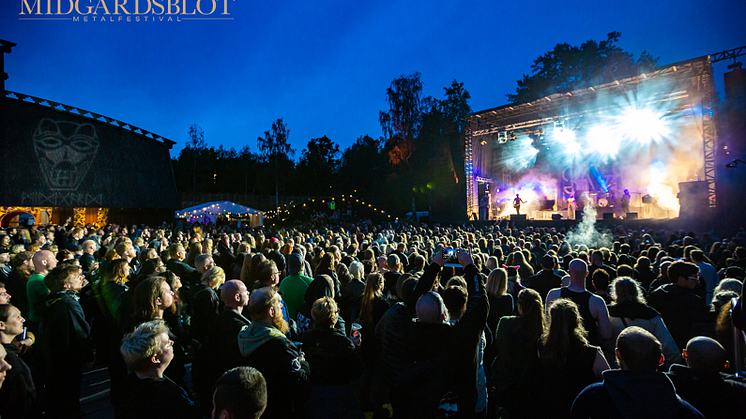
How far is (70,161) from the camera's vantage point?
841 inches

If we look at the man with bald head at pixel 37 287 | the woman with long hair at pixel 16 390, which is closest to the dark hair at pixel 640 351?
the woman with long hair at pixel 16 390

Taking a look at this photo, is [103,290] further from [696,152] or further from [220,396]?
[696,152]

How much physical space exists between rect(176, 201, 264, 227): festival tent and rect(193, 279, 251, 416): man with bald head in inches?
829

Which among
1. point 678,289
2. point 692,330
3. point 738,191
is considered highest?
point 738,191

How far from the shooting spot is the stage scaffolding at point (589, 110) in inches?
567

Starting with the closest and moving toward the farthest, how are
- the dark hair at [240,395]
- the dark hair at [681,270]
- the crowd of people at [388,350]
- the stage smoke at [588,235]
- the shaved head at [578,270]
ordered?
the dark hair at [240,395] → the crowd of people at [388,350] → the shaved head at [578,270] → the dark hair at [681,270] → the stage smoke at [588,235]

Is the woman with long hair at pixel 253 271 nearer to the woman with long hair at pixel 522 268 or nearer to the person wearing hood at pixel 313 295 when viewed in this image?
the person wearing hood at pixel 313 295

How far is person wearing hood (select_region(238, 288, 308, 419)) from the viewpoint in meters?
2.05

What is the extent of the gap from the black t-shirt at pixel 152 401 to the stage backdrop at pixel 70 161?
25056mm

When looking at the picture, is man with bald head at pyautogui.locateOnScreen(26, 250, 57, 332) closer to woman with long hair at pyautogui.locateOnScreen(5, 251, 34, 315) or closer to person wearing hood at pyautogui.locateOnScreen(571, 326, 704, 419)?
woman with long hair at pyautogui.locateOnScreen(5, 251, 34, 315)

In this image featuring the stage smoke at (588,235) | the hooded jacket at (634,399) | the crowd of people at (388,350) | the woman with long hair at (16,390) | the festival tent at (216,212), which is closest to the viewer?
the hooded jacket at (634,399)

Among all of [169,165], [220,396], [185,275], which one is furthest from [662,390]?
[169,165]

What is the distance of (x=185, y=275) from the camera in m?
4.57

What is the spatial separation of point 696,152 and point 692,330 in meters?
21.7
